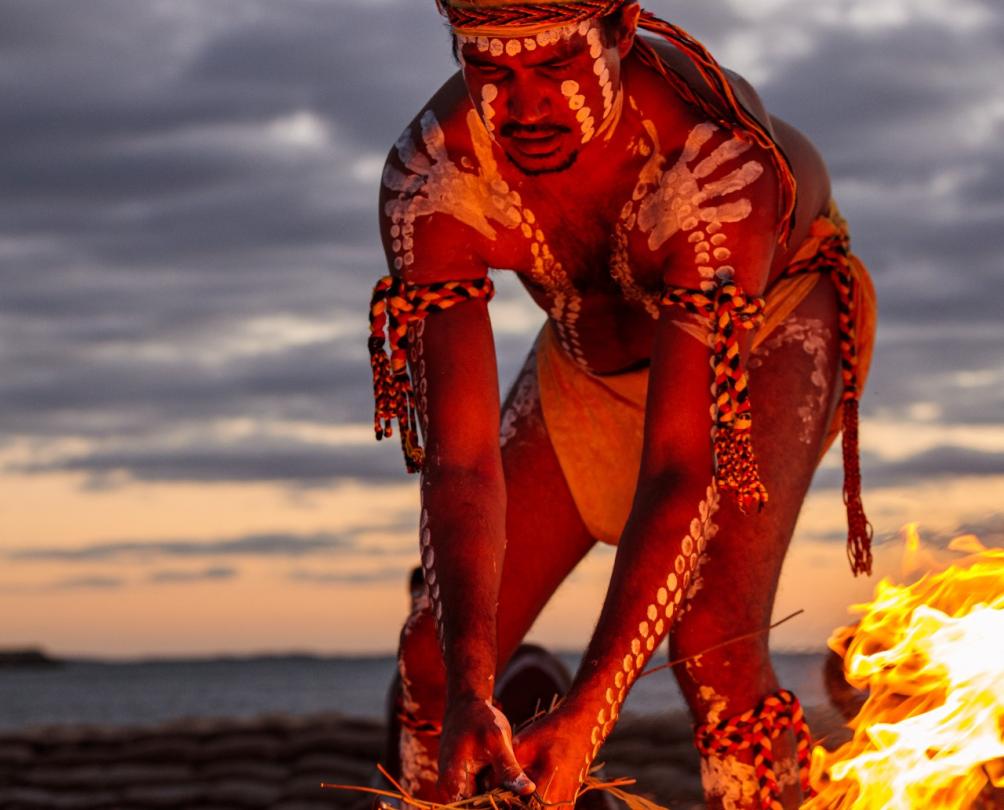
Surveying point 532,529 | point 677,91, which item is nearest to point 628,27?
point 677,91

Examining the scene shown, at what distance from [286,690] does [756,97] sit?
117 feet

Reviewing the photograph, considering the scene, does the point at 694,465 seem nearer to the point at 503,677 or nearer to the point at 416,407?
the point at 416,407

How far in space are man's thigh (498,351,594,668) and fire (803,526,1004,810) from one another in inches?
24.2

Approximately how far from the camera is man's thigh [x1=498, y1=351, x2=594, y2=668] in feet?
11.6

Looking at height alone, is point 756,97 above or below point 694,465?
above

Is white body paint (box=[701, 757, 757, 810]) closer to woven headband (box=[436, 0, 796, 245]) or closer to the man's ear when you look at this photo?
woven headband (box=[436, 0, 796, 245])

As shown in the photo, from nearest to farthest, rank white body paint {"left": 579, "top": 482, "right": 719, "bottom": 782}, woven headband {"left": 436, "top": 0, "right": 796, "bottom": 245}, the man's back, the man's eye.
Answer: white body paint {"left": 579, "top": 482, "right": 719, "bottom": 782} < the man's eye < woven headband {"left": 436, "top": 0, "right": 796, "bottom": 245} < the man's back

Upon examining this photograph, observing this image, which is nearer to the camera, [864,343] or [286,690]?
[864,343]

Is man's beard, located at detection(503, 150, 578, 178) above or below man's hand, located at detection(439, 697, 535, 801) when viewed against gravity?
above

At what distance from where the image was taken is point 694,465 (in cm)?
291

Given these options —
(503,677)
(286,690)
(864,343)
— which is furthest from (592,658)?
(286,690)

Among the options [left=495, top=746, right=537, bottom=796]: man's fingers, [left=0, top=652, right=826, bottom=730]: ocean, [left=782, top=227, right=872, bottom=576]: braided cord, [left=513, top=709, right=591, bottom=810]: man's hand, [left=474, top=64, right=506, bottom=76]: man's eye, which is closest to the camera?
[left=495, top=746, right=537, bottom=796]: man's fingers

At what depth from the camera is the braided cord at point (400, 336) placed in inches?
125

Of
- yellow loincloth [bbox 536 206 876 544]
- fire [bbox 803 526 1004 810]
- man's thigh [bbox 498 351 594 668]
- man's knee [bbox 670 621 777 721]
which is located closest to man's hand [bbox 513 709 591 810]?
man's knee [bbox 670 621 777 721]
